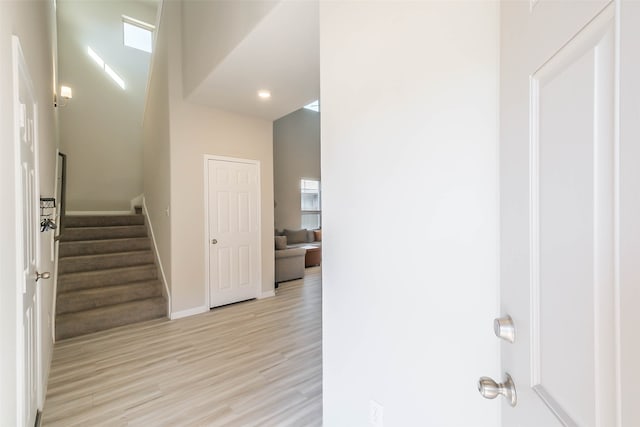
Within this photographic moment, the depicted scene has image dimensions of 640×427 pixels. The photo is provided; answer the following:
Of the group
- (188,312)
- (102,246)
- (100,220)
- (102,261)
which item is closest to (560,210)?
(188,312)

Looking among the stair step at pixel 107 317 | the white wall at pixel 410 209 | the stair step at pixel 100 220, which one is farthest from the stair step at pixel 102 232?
the white wall at pixel 410 209

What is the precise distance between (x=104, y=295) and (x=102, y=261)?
666mm

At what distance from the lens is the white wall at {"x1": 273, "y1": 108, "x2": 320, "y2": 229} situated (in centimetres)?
783

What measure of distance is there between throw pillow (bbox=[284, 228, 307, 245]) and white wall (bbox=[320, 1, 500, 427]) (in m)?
5.94

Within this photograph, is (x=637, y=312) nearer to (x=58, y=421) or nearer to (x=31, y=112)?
(x=31, y=112)

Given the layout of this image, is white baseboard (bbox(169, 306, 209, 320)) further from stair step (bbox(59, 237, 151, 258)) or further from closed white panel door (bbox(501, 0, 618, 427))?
closed white panel door (bbox(501, 0, 618, 427))

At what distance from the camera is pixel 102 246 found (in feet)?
14.1

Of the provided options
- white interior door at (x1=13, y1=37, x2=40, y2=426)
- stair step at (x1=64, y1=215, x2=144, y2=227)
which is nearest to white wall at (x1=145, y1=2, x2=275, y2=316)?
stair step at (x1=64, y1=215, x2=144, y2=227)

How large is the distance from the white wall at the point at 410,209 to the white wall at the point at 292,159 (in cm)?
637

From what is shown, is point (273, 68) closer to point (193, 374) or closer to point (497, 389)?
point (193, 374)

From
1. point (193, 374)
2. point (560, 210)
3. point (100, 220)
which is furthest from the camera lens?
point (100, 220)

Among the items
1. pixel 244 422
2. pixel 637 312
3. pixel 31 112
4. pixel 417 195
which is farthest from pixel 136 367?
pixel 637 312

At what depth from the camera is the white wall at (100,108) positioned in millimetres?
5621

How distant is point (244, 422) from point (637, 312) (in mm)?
2114
